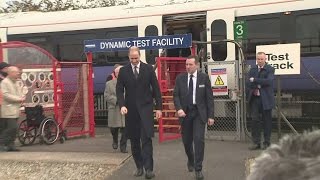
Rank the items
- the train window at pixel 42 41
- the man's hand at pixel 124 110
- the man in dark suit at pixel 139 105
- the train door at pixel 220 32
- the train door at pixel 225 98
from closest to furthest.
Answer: the man's hand at pixel 124 110
the man in dark suit at pixel 139 105
the train door at pixel 225 98
the train door at pixel 220 32
the train window at pixel 42 41

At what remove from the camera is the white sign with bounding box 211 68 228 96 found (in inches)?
458

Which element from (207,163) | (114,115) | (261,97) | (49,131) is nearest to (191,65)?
(207,163)

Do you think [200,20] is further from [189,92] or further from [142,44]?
[189,92]

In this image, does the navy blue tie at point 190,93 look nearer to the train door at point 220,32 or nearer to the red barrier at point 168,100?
the red barrier at point 168,100

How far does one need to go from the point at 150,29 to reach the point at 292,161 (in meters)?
13.5

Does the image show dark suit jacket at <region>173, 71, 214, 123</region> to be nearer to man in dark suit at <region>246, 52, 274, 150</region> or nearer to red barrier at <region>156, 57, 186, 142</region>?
man in dark suit at <region>246, 52, 274, 150</region>

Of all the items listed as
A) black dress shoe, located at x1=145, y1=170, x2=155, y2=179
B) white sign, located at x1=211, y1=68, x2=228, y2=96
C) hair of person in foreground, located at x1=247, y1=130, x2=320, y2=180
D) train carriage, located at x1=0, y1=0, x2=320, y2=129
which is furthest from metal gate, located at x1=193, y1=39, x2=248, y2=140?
hair of person in foreground, located at x1=247, y1=130, x2=320, y2=180

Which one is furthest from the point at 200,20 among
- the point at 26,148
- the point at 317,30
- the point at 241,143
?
the point at 26,148

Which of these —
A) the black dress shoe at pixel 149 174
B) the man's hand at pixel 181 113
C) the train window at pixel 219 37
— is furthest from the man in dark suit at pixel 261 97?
the train window at pixel 219 37

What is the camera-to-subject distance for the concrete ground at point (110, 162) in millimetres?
8344

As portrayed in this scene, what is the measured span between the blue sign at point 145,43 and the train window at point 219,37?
274cm

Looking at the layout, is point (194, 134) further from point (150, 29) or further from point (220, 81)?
point (150, 29)

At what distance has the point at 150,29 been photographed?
15.1 meters

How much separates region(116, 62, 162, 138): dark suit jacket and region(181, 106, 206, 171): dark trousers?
458mm
